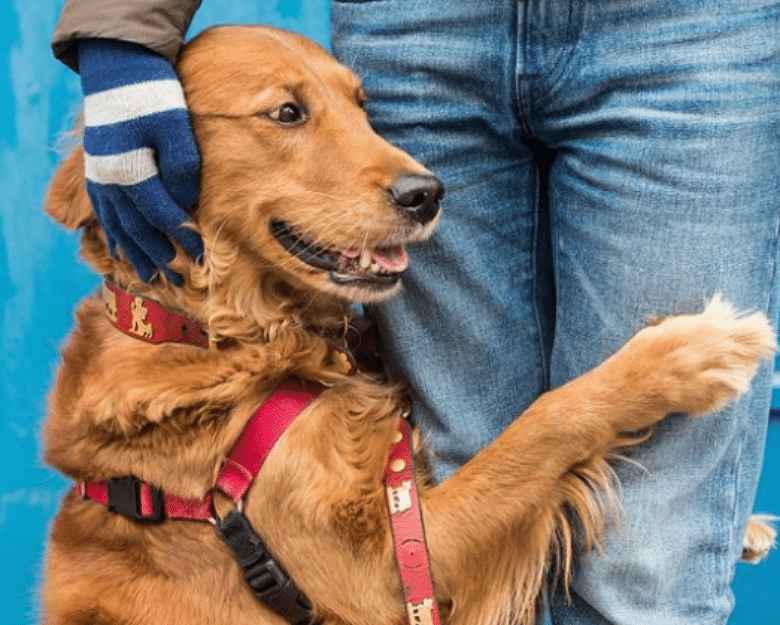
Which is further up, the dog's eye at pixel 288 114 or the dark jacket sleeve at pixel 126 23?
the dark jacket sleeve at pixel 126 23

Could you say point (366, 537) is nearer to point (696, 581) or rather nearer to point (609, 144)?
point (696, 581)

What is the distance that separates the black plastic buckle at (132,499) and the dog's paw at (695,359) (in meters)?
0.87

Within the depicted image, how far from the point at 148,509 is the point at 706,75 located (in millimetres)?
1206

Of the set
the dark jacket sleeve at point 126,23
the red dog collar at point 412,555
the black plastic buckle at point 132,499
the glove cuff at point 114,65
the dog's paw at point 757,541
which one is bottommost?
the dog's paw at point 757,541

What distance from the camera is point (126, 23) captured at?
1.71 m

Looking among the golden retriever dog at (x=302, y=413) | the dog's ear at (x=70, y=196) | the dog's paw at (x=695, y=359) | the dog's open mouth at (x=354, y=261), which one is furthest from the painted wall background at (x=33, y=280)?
the dog's paw at (x=695, y=359)

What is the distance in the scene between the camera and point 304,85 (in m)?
1.98

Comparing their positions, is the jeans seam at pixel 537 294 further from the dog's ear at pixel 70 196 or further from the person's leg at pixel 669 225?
the dog's ear at pixel 70 196

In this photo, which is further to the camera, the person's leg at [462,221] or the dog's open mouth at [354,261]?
the dog's open mouth at [354,261]

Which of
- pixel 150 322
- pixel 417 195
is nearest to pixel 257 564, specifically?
pixel 150 322

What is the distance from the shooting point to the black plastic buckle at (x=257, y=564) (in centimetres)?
185

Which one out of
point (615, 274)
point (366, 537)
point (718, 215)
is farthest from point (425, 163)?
point (366, 537)

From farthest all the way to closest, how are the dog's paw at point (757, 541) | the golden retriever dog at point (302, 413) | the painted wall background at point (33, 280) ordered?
1. the painted wall background at point (33, 280)
2. the dog's paw at point (757, 541)
3. the golden retriever dog at point (302, 413)

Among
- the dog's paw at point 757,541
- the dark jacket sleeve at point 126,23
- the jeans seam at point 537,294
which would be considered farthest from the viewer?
the dog's paw at point 757,541
